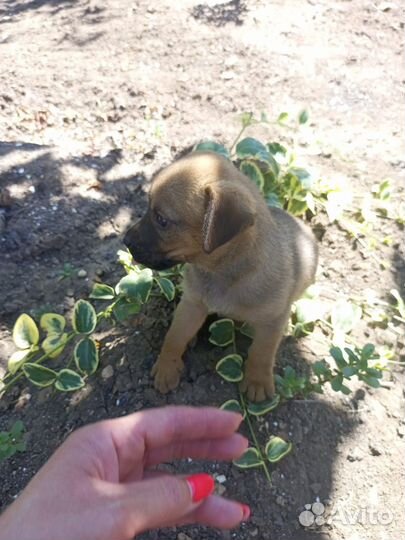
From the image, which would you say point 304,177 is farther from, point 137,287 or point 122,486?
point 122,486

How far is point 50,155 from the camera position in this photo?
485 centimetres

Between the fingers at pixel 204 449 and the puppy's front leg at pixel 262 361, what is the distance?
0.84 m

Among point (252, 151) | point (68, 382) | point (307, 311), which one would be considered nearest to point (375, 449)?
point (307, 311)

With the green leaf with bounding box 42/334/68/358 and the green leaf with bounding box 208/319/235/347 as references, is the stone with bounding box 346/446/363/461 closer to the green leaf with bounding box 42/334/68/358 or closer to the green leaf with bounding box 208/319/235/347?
the green leaf with bounding box 208/319/235/347

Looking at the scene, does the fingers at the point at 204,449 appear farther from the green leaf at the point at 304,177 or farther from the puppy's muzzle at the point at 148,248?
the green leaf at the point at 304,177

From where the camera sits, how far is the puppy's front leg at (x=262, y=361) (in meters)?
3.21

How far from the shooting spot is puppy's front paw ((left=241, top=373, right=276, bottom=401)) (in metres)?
3.28

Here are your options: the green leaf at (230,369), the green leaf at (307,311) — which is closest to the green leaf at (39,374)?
the green leaf at (230,369)

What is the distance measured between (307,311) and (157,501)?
2.04 meters

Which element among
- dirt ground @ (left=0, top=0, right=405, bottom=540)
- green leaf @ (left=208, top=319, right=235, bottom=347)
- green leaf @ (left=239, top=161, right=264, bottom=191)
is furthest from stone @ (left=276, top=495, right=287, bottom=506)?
green leaf @ (left=239, top=161, right=264, bottom=191)

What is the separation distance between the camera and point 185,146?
17.3ft

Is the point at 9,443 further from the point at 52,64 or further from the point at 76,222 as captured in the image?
the point at 52,64

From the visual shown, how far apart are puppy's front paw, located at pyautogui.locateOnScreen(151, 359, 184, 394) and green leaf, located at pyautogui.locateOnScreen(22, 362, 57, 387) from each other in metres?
0.60

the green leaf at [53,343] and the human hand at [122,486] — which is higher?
the human hand at [122,486]
